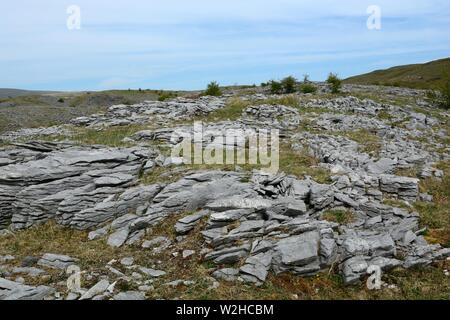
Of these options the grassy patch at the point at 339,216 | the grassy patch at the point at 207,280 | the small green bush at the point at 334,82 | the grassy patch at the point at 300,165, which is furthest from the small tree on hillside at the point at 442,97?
the grassy patch at the point at 207,280

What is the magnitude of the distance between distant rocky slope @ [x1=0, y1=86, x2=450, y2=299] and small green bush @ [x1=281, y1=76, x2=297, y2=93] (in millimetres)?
24117

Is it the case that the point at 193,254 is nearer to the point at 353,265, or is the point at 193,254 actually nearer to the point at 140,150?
the point at 353,265

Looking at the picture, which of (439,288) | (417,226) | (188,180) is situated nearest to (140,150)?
(188,180)

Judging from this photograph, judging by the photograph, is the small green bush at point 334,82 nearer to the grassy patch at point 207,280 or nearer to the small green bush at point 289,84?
the small green bush at point 289,84

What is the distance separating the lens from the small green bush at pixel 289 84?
157ft

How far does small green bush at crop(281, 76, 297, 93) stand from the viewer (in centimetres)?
4800

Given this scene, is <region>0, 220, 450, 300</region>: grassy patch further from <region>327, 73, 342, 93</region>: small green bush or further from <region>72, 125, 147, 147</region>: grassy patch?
<region>327, 73, 342, 93</region>: small green bush

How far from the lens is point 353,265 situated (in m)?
11.3

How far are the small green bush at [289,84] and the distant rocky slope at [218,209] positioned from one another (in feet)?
79.1

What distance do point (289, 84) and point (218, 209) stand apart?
3666 cm

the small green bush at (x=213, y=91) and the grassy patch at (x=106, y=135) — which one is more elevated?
the small green bush at (x=213, y=91)

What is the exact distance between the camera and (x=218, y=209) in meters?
14.2

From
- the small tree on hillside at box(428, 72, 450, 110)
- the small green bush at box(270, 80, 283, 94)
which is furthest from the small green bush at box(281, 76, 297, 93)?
the small tree on hillside at box(428, 72, 450, 110)
